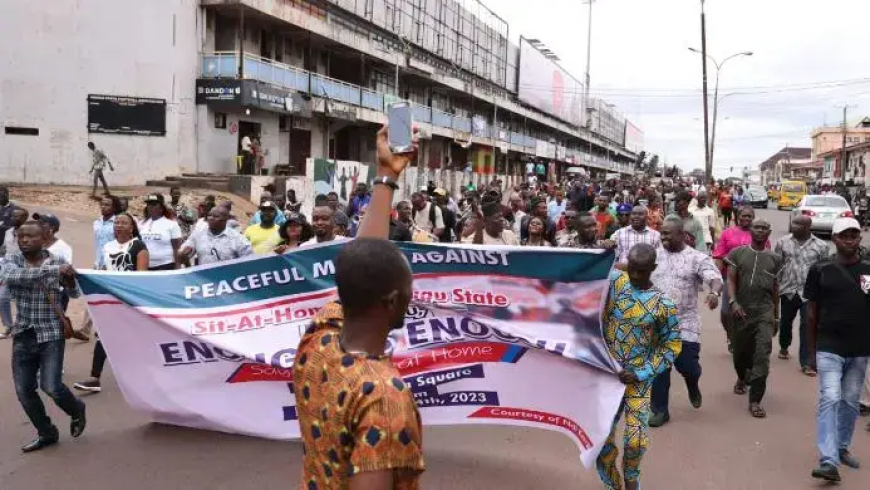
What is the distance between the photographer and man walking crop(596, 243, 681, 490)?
4293 mm

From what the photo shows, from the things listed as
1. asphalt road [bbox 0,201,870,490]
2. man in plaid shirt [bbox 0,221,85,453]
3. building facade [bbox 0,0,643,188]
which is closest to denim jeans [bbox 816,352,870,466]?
asphalt road [bbox 0,201,870,490]

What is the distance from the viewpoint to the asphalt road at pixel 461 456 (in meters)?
4.77

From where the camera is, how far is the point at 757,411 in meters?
6.38

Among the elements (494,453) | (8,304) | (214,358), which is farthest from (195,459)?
(8,304)

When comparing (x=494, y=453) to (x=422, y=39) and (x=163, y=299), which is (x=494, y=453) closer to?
(x=163, y=299)

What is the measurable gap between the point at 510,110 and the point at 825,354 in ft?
185

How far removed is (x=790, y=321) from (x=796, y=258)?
921 mm

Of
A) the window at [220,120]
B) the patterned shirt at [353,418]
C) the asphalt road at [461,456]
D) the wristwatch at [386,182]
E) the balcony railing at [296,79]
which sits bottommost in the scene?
the asphalt road at [461,456]

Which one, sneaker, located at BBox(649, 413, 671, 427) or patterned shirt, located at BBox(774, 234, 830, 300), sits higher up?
patterned shirt, located at BBox(774, 234, 830, 300)

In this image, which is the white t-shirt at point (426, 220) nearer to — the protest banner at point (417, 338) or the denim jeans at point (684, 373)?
the denim jeans at point (684, 373)

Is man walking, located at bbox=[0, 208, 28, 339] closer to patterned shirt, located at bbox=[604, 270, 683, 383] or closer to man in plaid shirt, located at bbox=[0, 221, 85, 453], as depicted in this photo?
man in plaid shirt, located at bbox=[0, 221, 85, 453]

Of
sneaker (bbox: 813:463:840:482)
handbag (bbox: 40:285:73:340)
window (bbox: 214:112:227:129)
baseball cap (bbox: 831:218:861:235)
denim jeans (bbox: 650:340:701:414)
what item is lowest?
sneaker (bbox: 813:463:840:482)

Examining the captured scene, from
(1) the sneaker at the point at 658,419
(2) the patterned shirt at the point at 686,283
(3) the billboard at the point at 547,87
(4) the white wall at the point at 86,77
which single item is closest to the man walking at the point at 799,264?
(2) the patterned shirt at the point at 686,283

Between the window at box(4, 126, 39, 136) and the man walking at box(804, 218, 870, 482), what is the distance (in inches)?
864
